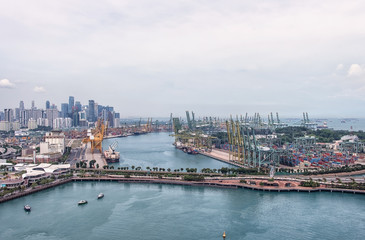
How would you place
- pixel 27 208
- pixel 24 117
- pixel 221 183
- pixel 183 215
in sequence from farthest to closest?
pixel 24 117 < pixel 221 183 < pixel 27 208 < pixel 183 215

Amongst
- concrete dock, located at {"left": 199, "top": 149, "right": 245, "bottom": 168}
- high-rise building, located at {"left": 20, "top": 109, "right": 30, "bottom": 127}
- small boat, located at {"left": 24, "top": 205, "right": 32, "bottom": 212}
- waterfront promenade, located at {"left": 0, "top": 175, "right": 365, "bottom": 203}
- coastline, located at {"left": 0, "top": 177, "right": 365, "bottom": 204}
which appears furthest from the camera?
high-rise building, located at {"left": 20, "top": 109, "right": 30, "bottom": 127}

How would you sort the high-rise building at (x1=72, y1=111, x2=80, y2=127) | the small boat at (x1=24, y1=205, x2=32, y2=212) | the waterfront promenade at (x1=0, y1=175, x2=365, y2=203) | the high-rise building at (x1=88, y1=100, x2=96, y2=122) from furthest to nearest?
→ the high-rise building at (x1=88, y1=100, x2=96, y2=122) → the high-rise building at (x1=72, y1=111, x2=80, y2=127) → the waterfront promenade at (x1=0, y1=175, x2=365, y2=203) → the small boat at (x1=24, y1=205, x2=32, y2=212)

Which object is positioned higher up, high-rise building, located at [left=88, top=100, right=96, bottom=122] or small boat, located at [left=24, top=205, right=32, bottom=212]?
high-rise building, located at [left=88, top=100, right=96, bottom=122]

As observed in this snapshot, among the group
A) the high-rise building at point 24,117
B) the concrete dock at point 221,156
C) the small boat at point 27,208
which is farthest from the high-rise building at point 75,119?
the small boat at point 27,208

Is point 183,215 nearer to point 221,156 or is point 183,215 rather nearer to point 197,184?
point 197,184

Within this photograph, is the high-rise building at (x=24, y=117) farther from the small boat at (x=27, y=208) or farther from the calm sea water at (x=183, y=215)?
the small boat at (x=27, y=208)

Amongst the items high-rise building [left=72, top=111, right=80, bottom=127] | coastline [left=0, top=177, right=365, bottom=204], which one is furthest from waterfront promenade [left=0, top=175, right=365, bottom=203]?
high-rise building [left=72, top=111, right=80, bottom=127]

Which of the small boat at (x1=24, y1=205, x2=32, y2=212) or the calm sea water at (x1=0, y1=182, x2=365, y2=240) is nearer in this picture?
the calm sea water at (x1=0, y1=182, x2=365, y2=240)

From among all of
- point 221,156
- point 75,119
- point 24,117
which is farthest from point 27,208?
point 75,119

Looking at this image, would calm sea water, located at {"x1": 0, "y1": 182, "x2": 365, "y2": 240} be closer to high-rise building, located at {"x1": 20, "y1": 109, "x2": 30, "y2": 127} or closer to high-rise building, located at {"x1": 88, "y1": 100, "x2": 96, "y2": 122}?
high-rise building, located at {"x1": 20, "y1": 109, "x2": 30, "y2": 127}

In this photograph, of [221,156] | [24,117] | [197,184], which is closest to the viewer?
[197,184]
